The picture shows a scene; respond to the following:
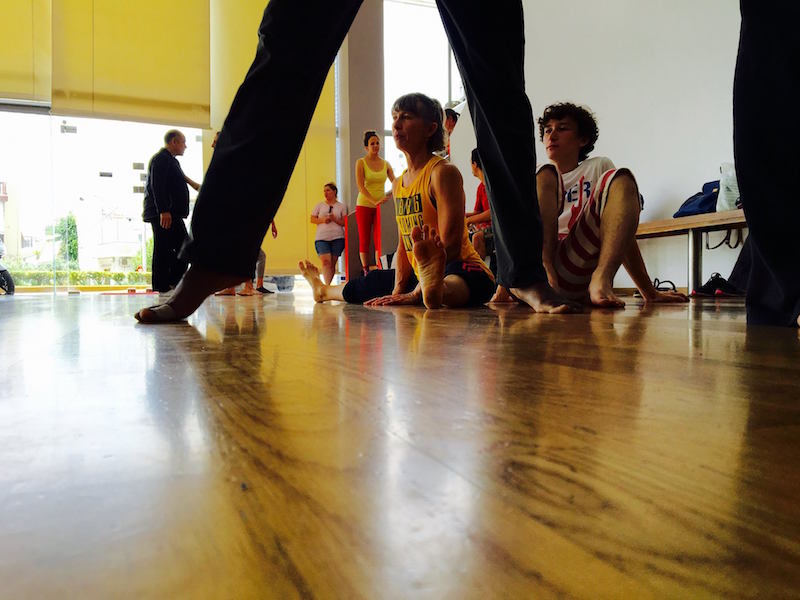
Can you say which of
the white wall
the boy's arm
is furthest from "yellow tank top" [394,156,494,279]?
the white wall

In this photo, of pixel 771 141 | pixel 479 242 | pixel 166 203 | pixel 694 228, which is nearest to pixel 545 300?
pixel 771 141

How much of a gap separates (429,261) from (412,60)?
602cm

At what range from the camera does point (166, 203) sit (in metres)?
3.87

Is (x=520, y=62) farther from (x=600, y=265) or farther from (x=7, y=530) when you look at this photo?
(x=7, y=530)

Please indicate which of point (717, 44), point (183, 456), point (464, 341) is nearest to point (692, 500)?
point (183, 456)

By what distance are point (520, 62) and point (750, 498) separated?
1210 millimetres

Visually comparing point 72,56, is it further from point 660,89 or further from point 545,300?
point 545,300

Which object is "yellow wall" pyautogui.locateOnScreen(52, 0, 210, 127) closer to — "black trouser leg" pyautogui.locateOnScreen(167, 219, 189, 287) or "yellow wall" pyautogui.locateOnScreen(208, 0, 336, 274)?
"yellow wall" pyautogui.locateOnScreen(208, 0, 336, 274)

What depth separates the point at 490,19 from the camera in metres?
1.15

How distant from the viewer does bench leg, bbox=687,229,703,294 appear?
2.93 metres

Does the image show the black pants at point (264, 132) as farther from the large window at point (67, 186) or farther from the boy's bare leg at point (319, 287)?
the large window at point (67, 186)

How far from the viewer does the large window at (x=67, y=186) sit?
233 inches

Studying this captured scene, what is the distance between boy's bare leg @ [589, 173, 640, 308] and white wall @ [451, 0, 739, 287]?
1861 millimetres

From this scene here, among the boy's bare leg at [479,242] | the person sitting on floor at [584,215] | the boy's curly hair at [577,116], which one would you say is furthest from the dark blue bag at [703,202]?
the boy's curly hair at [577,116]
